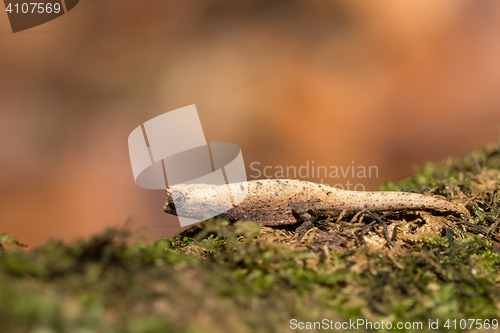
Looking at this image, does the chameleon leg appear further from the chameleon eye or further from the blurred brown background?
the blurred brown background

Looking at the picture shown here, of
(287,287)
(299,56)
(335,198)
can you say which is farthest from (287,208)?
(299,56)

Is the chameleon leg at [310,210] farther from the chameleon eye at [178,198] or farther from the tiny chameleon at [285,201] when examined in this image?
the chameleon eye at [178,198]

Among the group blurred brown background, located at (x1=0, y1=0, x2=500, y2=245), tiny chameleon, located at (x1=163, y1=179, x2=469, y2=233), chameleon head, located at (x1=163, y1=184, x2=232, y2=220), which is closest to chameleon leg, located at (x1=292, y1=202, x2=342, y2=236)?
tiny chameleon, located at (x1=163, y1=179, x2=469, y2=233)

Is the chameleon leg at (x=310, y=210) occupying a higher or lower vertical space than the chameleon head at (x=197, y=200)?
lower

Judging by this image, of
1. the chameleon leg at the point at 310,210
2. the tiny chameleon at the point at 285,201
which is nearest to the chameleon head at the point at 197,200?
the tiny chameleon at the point at 285,201

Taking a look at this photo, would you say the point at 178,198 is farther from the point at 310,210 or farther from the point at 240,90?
the point at 240,90

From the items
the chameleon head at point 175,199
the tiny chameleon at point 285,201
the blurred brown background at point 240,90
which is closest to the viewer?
the tiny chameleon at point 285,201

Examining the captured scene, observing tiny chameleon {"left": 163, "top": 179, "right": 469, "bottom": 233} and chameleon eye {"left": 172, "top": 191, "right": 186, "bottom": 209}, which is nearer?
tiny chameleon {"left": 163, "top": 179, "right": 469, "bottom": 233}

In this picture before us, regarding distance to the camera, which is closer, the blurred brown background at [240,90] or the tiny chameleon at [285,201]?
the tiny chameleon at [285,201]

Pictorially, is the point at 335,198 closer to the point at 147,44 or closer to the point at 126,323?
the point at 126,323
